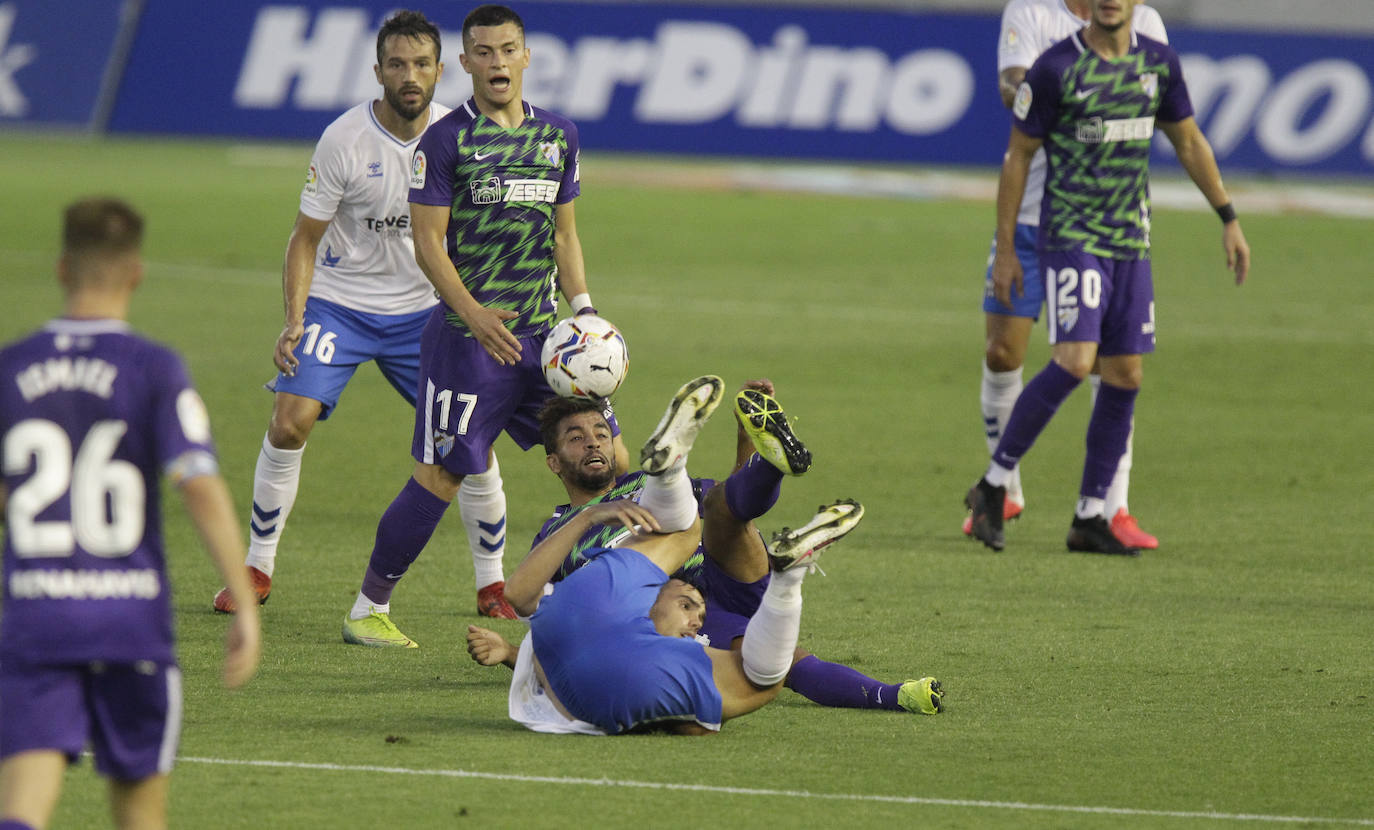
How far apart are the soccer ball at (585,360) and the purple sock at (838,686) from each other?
1.19m

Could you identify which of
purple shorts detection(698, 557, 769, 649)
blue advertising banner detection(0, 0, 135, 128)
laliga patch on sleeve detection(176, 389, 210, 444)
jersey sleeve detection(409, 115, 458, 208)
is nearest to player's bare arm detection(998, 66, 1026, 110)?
jersey sleeve detection(409, 115, 458, 208)

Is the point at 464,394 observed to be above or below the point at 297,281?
below

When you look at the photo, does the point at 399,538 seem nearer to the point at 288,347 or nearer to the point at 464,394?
the point at 464,394

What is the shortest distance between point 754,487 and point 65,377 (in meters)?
2.48

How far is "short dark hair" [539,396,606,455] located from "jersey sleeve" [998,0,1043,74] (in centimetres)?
389

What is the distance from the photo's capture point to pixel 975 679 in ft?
20.1

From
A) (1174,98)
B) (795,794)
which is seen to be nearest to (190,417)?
(795,794)

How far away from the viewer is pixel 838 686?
18.9 ft

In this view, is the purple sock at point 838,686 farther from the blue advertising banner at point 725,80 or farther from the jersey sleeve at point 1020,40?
the blue advertising banner at point 725,80

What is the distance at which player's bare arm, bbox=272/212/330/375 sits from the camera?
278 inches

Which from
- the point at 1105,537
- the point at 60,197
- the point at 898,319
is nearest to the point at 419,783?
the point at 1105,537

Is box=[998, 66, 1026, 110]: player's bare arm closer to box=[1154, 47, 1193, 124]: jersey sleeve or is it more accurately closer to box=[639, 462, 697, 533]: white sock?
box=[1154, 47, 1193, 124]: jersey sleeve

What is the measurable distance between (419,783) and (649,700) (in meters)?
0.74

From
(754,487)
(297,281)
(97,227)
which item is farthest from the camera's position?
(297,281)
